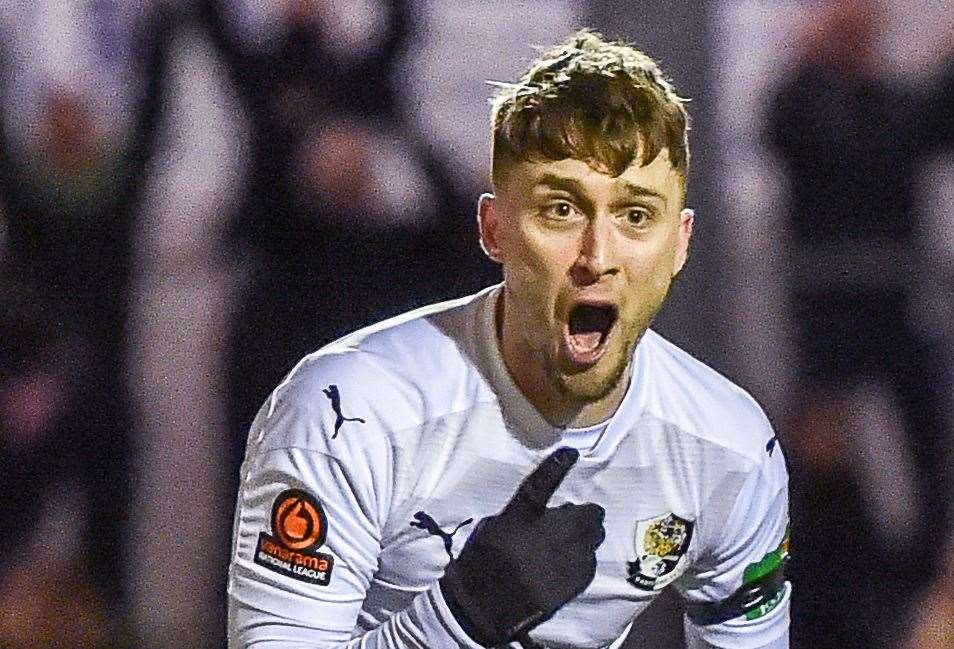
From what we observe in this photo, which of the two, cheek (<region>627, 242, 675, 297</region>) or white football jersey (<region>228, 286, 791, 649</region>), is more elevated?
cheek (<region>627, 242, 675, 297</region>)

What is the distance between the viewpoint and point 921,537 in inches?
76.6

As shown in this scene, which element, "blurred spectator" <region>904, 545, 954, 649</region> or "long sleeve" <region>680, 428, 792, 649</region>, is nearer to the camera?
"long sleeve" <region>680, 428, 792, 649</region>

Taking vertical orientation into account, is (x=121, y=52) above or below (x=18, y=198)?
above

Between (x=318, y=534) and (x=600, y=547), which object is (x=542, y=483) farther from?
(x=318, y=534)

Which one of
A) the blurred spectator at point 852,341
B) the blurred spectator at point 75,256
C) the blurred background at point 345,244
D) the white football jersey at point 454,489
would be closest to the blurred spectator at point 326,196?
the blurred background at point 345,244

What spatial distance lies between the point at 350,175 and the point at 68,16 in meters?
0.39

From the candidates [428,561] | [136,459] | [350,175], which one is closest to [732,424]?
[428,561]

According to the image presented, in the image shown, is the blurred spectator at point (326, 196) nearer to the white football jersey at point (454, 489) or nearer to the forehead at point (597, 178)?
the white football jersey at point (454, 489)

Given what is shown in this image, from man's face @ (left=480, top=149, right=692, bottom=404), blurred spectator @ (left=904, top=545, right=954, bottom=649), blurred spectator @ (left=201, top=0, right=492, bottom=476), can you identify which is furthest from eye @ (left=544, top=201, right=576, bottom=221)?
blurred spectator @ (left=904, top=545, right=954, bottom=649)

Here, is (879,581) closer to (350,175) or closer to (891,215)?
(891,215)

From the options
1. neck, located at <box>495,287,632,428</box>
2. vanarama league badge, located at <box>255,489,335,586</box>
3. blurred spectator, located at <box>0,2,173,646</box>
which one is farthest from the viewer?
blurred spectator, located at <box>0,2,173,646</box>

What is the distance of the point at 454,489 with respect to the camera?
4.22 feet

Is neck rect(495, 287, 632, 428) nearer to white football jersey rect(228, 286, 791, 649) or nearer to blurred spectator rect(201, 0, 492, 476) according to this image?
white football jersey rect(228, 286, 791, 649)

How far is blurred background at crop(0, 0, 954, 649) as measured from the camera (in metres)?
1.89
